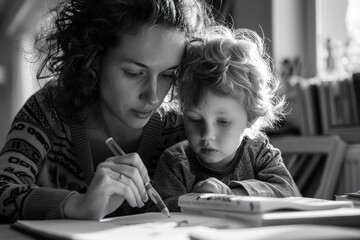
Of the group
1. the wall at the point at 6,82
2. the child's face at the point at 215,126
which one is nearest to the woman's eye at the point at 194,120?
the child's face at the point at 215,126

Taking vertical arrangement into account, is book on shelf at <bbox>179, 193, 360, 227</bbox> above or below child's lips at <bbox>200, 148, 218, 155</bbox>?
below

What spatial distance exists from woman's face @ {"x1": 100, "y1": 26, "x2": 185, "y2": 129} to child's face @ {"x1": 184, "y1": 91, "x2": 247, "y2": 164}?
0.33ft

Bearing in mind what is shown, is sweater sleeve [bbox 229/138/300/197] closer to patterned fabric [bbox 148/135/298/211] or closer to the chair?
patterned fabric [bbox 148/135/298/211]

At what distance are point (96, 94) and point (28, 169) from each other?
301mm

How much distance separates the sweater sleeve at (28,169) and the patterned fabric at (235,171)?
258 mm

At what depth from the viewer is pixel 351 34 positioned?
9.47 feet

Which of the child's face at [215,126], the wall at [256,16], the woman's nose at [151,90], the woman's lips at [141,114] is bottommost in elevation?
the child's face at [215,126]

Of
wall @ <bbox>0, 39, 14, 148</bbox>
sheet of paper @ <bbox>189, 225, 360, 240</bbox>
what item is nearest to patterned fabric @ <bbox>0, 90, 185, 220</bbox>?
sheet of paper @ <bbox>189, 225, 360, 240</bbox>

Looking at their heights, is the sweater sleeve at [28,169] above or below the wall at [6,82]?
below

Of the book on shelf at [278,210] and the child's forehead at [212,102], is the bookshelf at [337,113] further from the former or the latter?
the book on shelf at [278,210]

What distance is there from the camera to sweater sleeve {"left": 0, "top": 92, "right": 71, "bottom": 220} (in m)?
1.07

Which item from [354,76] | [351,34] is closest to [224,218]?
[354,76]

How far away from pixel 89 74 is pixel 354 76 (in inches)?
61.5

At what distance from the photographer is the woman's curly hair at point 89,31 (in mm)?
1315
